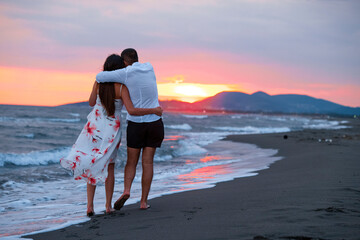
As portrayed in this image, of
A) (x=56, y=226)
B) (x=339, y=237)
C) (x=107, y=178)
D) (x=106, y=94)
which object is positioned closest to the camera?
(x=339, y=237)

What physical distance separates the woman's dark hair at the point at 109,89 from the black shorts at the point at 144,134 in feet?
0.90

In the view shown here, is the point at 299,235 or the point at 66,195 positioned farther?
the point at 66,195

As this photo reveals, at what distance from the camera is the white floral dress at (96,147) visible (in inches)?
166

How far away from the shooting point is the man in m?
4.12

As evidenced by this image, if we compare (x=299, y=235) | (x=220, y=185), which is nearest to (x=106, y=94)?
(x=299, y=235)

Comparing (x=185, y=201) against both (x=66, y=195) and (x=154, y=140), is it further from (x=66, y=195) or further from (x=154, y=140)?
(x=66, y=195)

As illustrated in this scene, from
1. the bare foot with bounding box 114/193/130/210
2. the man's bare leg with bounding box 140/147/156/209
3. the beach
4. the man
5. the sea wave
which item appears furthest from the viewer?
the sea wave

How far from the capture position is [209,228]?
310 centimetres

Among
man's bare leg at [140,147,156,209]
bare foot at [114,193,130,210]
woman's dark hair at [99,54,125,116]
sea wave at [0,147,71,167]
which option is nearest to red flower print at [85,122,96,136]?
woman's dark hair at [99,54,125,116]

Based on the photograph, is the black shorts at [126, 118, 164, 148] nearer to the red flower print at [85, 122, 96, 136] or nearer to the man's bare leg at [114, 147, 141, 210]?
the man's bare leg at [114, 147, 141, 210]

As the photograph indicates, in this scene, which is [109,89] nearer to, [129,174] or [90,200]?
[129,174]

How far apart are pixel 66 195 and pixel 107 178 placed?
80.8 inches

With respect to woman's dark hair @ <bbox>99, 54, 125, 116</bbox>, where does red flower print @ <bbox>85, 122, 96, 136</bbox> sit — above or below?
below

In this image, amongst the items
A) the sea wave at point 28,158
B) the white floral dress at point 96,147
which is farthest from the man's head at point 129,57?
the sea wave at point 28,158
